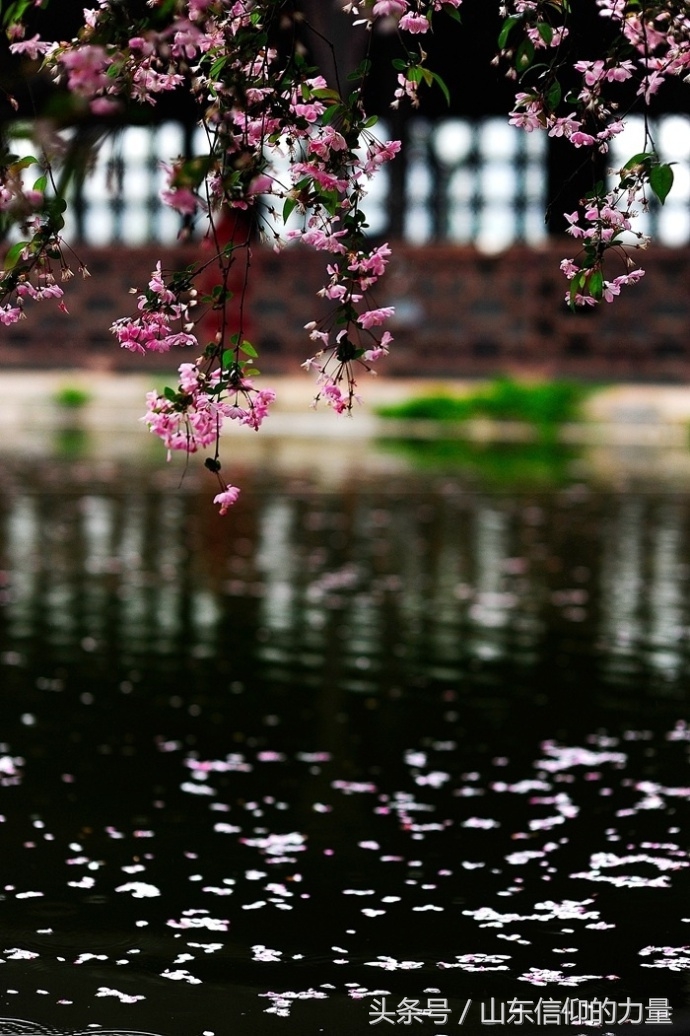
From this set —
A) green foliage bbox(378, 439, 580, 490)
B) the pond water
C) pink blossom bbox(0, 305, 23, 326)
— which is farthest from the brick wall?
pink blossom bbox(0, 305, 23, 326)

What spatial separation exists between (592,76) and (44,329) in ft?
85.5

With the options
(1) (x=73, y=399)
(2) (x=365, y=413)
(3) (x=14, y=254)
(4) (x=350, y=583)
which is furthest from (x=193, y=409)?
(1) (x=73, y=399)

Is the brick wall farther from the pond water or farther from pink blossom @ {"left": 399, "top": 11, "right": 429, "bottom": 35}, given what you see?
pink blossom @ {"left": 399, "top": 11, "right": 429, "bottom": 35}

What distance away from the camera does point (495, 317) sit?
27.3 m

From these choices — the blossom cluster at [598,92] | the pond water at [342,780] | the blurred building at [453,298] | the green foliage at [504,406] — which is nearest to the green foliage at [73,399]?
the blurred building at [453,298]

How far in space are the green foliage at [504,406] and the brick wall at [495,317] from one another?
2768 millimetres

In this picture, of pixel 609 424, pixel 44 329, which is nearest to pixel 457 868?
pixel 609 424

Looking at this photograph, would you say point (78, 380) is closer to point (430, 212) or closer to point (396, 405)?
point (396, 405)

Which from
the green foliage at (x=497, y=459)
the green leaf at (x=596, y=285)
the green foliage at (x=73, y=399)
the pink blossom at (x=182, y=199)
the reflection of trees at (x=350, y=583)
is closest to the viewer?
the pink blossom at (x=182, y=199)

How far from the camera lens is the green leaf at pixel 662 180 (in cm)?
394

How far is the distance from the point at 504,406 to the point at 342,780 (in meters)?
17.0

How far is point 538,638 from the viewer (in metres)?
10.1

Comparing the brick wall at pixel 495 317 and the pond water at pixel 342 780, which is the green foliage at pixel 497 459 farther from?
the brick wall at pixel 495 317

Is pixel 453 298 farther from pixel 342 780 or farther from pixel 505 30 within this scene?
pixel 505 30
